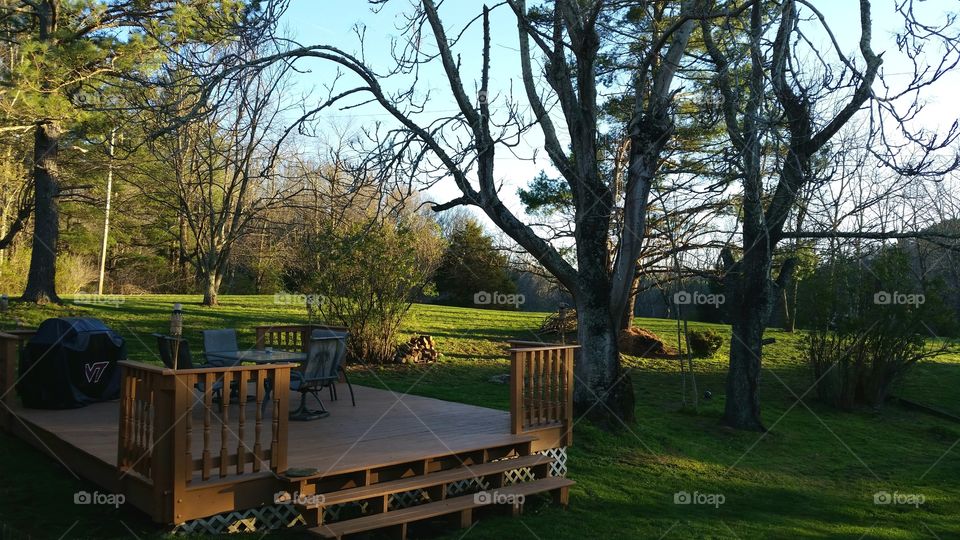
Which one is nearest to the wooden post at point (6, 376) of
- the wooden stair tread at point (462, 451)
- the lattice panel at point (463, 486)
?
the wooden stair tread at point (462, 451)

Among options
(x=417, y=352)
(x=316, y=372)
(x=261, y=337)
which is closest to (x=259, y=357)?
(x=316, y=372)

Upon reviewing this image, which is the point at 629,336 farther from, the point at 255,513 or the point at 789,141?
the point at 255,513

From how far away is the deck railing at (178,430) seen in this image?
4246 millimetres

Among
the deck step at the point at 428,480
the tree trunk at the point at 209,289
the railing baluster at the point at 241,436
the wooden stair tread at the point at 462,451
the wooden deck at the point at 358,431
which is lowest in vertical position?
the deck step at the point at 428,480

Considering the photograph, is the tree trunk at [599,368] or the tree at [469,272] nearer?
the tree trunk at [599,368]

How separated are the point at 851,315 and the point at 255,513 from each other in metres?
10.9

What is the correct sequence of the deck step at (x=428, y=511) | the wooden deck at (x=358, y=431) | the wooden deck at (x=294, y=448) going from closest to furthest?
the wooden deck at (x=294, y=448)
the deck step at (x=428, y=511)
the wooden deck at (x=358, y=431)

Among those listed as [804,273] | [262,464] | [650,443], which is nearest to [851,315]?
[804,273]

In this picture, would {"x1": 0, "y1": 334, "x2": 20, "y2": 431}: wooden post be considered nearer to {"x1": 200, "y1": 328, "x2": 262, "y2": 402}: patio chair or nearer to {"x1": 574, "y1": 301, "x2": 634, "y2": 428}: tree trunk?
{"x1": 200, "y1": 328, "x2": 262, "y2": 402}: patio chair

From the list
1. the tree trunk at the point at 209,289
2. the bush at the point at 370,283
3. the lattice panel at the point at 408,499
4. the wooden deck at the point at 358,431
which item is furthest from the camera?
the tree trunk at the point at 209,289

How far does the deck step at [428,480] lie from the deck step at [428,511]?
5.3 inches

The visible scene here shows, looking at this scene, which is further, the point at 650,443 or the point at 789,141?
the point at 789,141

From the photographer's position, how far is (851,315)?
1233cm

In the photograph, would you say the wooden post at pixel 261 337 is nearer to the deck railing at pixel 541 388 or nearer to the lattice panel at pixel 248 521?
the deck railing at pixel 541 388
